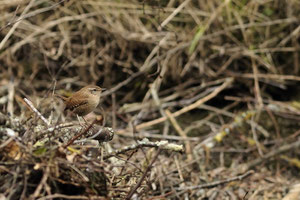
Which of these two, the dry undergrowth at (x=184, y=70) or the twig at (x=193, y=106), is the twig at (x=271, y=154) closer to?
the dry undergrowth at (x=184, y=70)

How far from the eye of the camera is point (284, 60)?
17.5 feet

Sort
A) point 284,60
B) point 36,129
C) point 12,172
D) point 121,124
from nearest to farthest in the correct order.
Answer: point 12,172 → point 36,129 → point 121,124 → point 284,60

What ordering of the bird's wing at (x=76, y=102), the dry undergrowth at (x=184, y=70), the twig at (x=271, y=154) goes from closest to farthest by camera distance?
1. the bird's wing at (x=76, y=102)
2. the twig at (x=271, y=154)
3. the dry undergrowth at (x=184, y=70)

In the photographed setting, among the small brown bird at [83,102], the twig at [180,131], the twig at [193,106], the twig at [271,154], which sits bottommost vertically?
the twig at [271,154]

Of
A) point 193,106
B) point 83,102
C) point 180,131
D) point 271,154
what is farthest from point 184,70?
point 83,102

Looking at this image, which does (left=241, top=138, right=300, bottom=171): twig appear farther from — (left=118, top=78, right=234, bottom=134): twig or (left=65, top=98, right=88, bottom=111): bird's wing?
(left=65, top=98, right=88, bottom=111): bird's wing

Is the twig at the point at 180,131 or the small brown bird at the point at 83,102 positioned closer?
the small brown bird at the point at 83,102

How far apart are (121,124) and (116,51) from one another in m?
0.98

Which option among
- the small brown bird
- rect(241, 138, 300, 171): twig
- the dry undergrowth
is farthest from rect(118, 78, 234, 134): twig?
the small brown bird

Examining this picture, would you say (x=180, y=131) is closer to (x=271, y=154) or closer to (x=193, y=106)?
(x=193, y=106)

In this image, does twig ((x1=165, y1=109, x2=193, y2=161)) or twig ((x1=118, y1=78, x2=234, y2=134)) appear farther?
twig ((x1=118, y1=78, x2=234, y2=134))

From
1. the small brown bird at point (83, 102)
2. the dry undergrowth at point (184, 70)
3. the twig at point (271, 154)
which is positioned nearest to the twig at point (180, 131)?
the dry undergrowth at point (184, 70)

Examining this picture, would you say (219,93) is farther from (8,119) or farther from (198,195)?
(8,119)

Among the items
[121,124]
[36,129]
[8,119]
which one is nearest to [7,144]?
[8,119]
